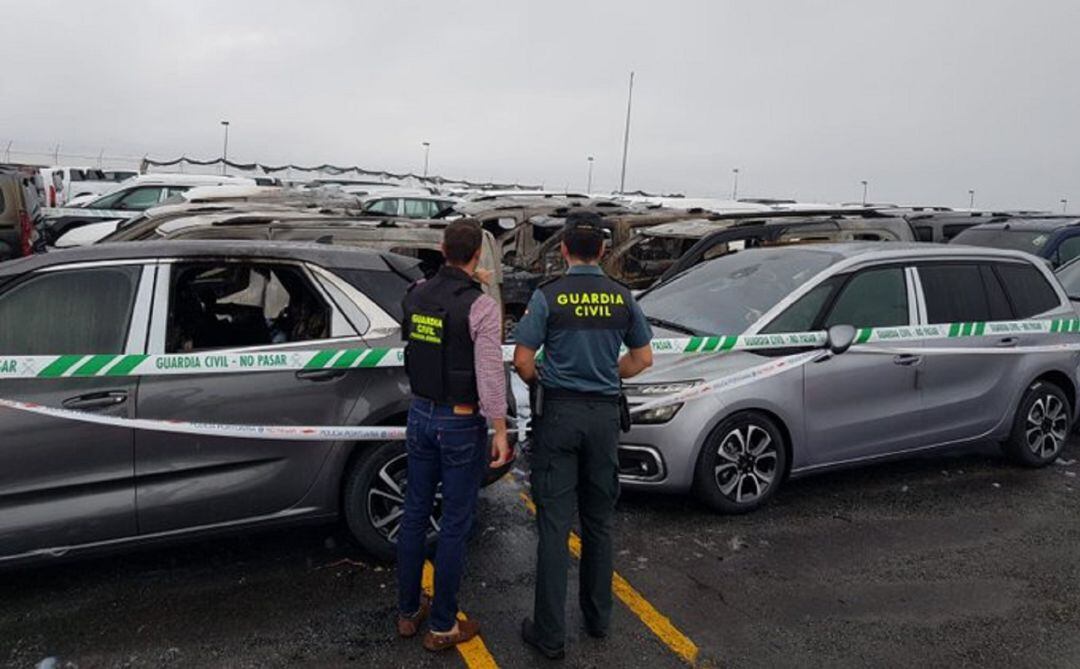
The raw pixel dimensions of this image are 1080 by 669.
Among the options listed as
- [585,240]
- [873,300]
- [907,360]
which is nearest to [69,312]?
[585,240]

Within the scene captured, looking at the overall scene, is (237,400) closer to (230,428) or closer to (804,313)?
(230,428)

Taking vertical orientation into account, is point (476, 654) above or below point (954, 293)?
below

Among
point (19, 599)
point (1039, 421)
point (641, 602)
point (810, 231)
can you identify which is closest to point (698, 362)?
point (641, 602)

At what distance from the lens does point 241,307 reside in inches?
170

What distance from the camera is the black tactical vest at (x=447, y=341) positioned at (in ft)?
10.5

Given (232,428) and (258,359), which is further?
(258,359)

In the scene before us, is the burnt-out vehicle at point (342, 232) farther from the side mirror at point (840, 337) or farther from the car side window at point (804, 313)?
the side mirror at point (840, 337)

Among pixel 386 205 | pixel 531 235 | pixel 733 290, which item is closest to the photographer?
pixel 733 290

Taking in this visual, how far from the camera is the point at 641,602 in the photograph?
12.8ft

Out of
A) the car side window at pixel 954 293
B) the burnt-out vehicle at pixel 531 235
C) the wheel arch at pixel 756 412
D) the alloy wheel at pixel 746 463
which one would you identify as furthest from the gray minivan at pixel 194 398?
the burnt-out vehicle at pixel 531 235

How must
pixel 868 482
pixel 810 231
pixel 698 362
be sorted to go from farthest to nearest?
pixel 810 231 < pixel 868 482 < pixel 698 362

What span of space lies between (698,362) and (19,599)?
374cm

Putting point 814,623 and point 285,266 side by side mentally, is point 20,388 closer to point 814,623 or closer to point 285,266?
point 285,266

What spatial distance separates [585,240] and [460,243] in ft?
1.74
